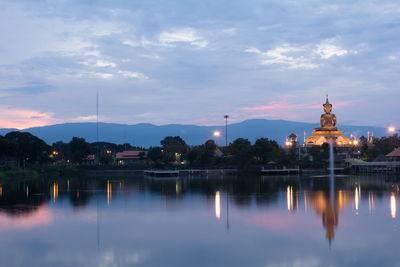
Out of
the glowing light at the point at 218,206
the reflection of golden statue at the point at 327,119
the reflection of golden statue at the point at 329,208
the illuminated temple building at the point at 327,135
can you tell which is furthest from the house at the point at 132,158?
the reflection of golden statue at the point at 329,208

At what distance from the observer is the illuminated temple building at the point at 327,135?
3383 inches

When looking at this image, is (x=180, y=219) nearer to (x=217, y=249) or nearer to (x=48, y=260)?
(x=217, y=249)

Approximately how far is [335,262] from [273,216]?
8875mm

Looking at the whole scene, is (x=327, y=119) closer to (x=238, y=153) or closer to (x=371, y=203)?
(x=238, y=153)

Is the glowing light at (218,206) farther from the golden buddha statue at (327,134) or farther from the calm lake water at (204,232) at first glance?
the golden buddha statue at (327,134)

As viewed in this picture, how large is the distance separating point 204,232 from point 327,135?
72.0 meters

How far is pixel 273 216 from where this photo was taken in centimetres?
2288

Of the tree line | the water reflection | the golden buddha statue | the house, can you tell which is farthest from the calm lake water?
the house

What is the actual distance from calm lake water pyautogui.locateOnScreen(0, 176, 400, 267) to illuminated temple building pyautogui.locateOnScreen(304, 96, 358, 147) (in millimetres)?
56395

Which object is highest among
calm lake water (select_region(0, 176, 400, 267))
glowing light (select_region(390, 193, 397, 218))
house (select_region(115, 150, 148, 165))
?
house (select_region(115, 150, 148, 165))

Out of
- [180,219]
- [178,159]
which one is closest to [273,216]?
[180,219]

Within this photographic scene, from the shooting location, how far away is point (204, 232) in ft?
62.4

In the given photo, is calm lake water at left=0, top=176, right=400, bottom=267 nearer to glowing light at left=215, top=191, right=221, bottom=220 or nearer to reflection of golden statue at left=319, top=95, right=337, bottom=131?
glowing light at left=215, top=191, right=221, bottom=220

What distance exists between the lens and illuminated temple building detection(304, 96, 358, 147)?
282 ft
